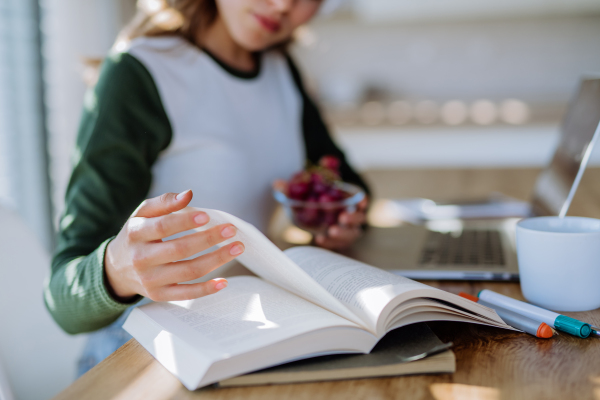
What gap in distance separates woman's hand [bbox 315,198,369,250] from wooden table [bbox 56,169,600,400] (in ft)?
1.20

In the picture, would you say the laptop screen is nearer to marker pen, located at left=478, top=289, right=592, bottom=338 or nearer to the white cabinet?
marker pen, located at left=478, top=289, right=592, bottom=338

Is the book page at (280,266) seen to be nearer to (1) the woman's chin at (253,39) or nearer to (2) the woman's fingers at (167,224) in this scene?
(2) the woman's fingers at (167,224)

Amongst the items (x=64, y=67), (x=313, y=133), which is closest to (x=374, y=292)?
(x=313, y=133)

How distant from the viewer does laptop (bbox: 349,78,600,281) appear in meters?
0.78

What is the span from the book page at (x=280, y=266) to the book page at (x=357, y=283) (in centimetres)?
2

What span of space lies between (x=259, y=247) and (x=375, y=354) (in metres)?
0.16

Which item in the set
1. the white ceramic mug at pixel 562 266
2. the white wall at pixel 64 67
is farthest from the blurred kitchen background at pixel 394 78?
the white ceramic mug at pixel 562 266

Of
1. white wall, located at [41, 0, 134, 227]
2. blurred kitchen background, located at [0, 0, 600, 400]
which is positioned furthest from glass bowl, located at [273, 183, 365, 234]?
white wall, located at [41, 0, 134, 227]

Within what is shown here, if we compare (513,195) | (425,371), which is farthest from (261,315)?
(513,195)

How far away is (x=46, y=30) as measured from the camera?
2094 millimetres

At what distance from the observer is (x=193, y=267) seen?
21.7 inches

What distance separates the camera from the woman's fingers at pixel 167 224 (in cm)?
51

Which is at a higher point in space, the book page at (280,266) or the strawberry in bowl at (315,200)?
the book page at (280,266)

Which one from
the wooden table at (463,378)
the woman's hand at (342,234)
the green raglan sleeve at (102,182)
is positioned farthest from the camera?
the woman's hand at (342,234)
